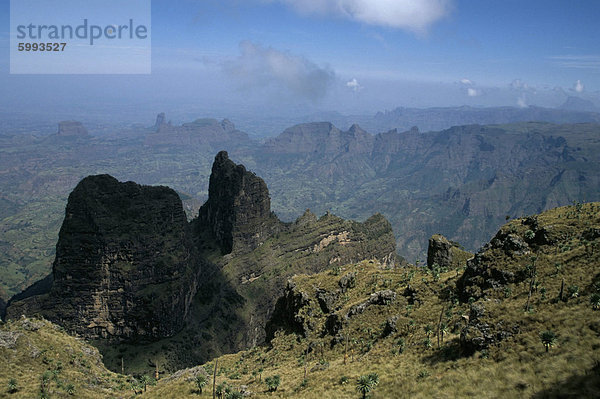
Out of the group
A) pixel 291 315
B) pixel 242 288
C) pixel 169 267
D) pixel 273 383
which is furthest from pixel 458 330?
pixel 242 288

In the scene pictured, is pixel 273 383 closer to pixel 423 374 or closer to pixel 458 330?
pixel 423 374

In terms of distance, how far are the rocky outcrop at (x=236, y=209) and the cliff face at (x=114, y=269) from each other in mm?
21577

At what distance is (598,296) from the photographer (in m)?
18.8

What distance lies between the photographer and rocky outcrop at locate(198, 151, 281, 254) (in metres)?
90.9

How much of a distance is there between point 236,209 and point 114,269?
3366cm

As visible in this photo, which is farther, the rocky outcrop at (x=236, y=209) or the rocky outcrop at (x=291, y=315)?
the rocky outcrop at (x=236, y=209)

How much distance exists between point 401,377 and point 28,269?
206 m

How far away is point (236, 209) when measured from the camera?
295 feet

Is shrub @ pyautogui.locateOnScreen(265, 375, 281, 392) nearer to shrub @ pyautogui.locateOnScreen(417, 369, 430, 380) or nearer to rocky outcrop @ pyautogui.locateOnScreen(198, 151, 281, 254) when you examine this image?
shrub @ pyautogui.locateOnScreen(417, 369, 430, 380)

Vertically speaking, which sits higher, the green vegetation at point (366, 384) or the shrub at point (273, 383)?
the green vegetation at point (366, 384)

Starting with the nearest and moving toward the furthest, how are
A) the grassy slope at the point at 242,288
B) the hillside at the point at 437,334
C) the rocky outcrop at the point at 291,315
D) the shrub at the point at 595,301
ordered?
1. the hillside at the point at 437,334
2. the shrub at the point at 595,301
3. the rocky outcrop at the point at 291,315
4. the grassy slope at the point at 242,288

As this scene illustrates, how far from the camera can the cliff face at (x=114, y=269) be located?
60000 millimetres

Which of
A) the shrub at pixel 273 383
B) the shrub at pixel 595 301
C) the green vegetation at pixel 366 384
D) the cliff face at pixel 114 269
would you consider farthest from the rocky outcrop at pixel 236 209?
the shrub at pixel 595 301

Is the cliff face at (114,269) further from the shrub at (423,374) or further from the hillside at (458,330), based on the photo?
the shrub at (423,374)
